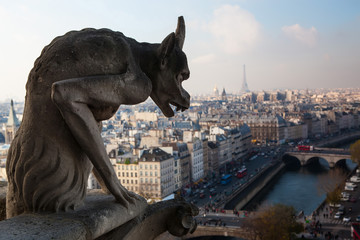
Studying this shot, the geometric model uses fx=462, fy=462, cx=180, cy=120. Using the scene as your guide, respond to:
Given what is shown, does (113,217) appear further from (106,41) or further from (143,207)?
(106,41)

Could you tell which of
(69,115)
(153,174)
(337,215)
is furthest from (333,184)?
(69,115)

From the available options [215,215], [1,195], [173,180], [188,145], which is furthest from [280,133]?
[1,195]

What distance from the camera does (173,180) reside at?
28000 millimetres

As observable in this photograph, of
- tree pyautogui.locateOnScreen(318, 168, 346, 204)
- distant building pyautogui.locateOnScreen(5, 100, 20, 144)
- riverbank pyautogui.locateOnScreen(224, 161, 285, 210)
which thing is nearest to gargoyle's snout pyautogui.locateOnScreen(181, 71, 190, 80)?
tree pyautogui.locateOnScreen(318, 168, 346, 204)

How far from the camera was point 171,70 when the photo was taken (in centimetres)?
231

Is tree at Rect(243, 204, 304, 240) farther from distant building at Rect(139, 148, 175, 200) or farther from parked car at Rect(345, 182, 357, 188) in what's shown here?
parked car at Rect(345, 182, 357, 188)

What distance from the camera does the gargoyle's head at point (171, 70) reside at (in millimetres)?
2266

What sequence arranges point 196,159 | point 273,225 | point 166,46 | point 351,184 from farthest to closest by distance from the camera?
point 196,159, point 351,184, point 273,225, point 166,46

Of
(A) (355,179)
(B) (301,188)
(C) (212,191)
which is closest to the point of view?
(C) (212,191)

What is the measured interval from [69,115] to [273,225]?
637 inches

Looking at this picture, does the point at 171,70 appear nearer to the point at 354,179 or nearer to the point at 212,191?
the point at 212,191

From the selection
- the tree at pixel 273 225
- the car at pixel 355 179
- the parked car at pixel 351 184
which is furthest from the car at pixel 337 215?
the car at pixel 355 179

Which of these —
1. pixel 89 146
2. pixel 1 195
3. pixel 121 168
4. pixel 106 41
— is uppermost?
pixel 106 41

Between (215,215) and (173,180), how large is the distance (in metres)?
7.16
